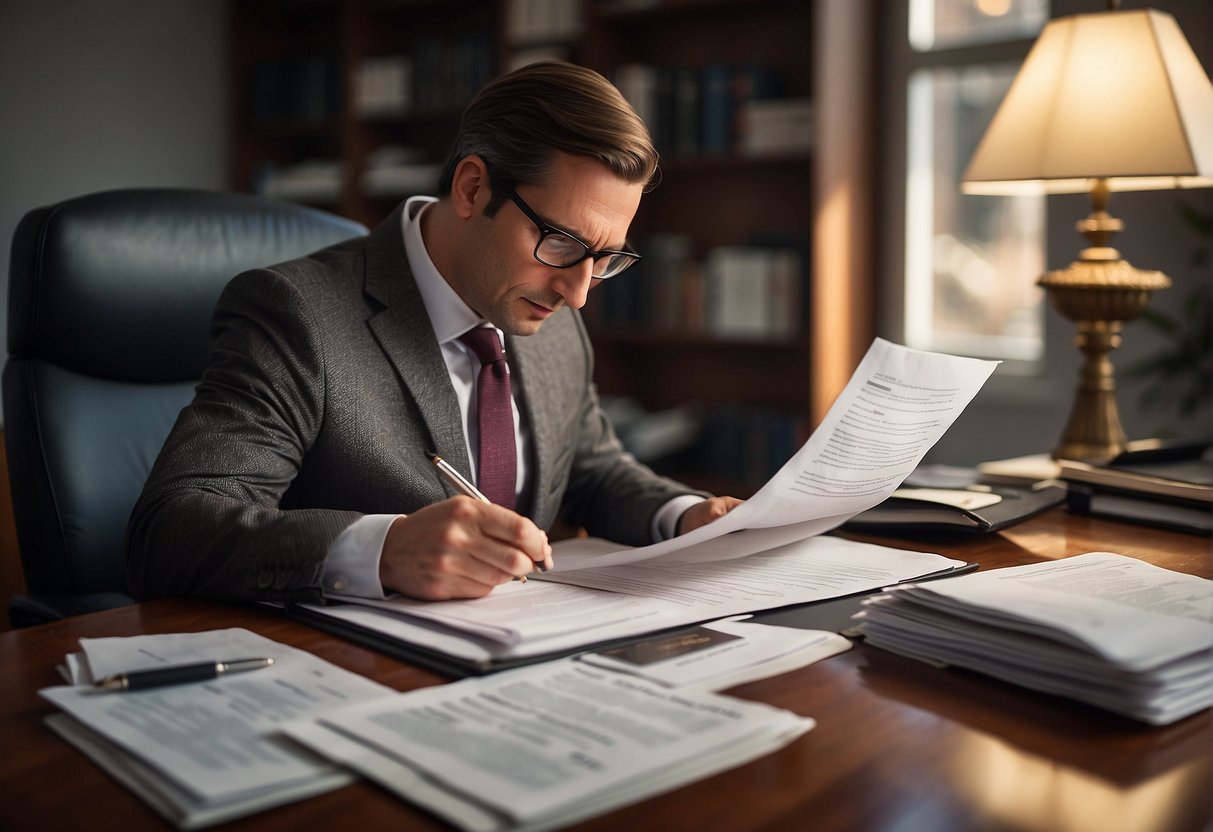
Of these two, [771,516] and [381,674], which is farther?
[771,516]

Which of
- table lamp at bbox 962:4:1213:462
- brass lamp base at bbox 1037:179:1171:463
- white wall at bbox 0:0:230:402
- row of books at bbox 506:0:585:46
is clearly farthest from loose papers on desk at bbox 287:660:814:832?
white wall at bbox 0:0:230:402

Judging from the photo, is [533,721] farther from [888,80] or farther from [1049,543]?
[888,80]

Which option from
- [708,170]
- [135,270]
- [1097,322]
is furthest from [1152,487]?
[708,170]

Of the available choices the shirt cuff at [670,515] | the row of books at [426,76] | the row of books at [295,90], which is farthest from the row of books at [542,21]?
the shirt cuff at [670,515]

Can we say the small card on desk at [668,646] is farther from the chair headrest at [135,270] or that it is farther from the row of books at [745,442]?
the row of books at [745,442]

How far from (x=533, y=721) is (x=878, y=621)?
1.10ft

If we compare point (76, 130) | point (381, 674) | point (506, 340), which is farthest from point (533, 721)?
point (76, 130)

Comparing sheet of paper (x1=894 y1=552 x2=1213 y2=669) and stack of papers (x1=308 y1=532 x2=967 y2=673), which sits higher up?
sheet of paper (x1=894 y1=552 x2=1213 y2=669)

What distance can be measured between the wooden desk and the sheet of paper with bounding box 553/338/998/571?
221 millimetres

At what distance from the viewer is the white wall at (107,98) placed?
399cm

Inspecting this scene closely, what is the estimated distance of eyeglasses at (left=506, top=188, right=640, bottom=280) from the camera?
1.33 meters

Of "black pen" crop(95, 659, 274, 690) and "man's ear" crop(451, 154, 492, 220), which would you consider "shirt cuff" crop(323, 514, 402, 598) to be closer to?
"black pen" crop(95, 659, 274, 690)

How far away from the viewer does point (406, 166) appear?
13.4ft

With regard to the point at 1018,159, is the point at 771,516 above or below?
below
